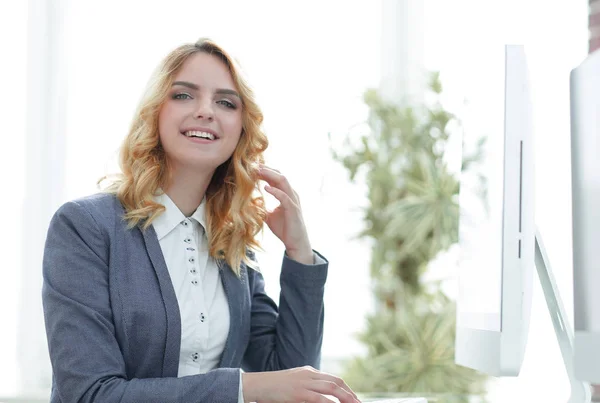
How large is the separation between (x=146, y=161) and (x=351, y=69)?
190 centimetres

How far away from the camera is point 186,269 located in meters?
1.67

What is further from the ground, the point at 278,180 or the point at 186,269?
the point at 278,180

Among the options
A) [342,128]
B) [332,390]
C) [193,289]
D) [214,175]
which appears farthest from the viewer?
[342,128]

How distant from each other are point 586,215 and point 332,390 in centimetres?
58

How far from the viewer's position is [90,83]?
3314 millimetres

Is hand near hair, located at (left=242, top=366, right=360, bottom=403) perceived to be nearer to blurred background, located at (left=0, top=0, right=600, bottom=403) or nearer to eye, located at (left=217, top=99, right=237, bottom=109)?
eye, located at (left=217, top=99, right=237, bottom=109)

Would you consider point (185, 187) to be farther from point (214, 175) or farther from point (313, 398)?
point (313, 398)

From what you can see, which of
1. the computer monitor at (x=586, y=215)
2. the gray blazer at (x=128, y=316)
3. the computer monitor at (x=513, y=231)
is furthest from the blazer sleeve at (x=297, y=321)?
the computer monitor at (x=586, y=215)

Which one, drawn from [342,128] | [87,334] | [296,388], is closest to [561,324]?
[296,388]

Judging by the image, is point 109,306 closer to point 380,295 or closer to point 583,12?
point 380,295

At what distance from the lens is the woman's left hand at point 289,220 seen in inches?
69.6

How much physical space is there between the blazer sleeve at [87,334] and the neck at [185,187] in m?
0.27

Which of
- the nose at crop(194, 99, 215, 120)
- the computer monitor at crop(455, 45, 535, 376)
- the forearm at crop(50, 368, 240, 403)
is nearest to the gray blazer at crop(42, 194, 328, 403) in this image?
the forearm at crop(50, 368, 240, 403)

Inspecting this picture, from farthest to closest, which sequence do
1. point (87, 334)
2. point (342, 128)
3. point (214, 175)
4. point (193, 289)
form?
1. point (342, 128)
2. point (214, 175)
3. point (193, 289)
4. point (87, 334)
